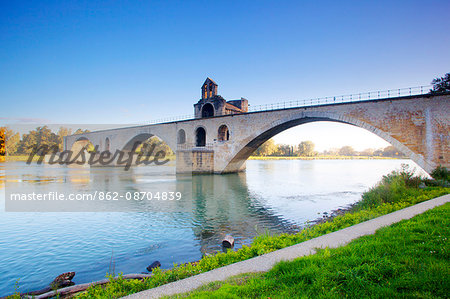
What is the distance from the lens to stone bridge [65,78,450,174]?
1917 centimetres

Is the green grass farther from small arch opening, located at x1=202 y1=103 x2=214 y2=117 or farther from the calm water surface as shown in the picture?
small arch opening, located at x1=202 y1=103 x2=214 y2=117

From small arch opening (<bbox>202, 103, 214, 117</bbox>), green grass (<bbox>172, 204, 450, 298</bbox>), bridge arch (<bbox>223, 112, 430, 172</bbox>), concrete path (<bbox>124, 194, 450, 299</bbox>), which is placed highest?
small arch opening (<bbox>202, 103, 214, 117</bbox>)

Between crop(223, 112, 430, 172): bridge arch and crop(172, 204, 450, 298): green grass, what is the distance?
61.6 ft

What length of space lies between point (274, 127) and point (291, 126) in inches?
112

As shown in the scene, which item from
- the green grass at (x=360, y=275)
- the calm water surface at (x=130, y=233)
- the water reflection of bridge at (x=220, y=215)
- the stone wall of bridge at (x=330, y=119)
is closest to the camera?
the green grass at (x=360, y=275)

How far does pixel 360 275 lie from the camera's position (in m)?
3.30

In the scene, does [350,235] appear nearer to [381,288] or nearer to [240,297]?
[381,288]

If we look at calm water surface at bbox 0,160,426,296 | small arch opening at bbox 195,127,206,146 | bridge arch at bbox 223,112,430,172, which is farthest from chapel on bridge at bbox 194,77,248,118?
calm water surface at bbox 0,160,426,296

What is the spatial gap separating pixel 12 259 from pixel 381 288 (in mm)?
8868

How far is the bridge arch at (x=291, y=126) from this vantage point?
66.9ft

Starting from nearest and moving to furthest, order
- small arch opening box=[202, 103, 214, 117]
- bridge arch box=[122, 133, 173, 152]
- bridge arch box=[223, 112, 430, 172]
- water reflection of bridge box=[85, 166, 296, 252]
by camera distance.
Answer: water reflection of bridge box=[85, 166, 296, 252], bridge arch box=[223, 112, 430, 172], small arch opening box=[202, 103, 214, 117], bridge arch box=[122, 133, 173, 152]

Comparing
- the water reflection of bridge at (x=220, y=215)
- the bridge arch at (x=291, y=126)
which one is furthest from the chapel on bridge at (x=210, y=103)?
the water reflection of bridge at (x=220, y=215)

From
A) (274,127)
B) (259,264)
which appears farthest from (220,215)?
(274,127)

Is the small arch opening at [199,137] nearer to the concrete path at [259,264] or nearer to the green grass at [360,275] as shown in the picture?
the concrete path at [259,264]
